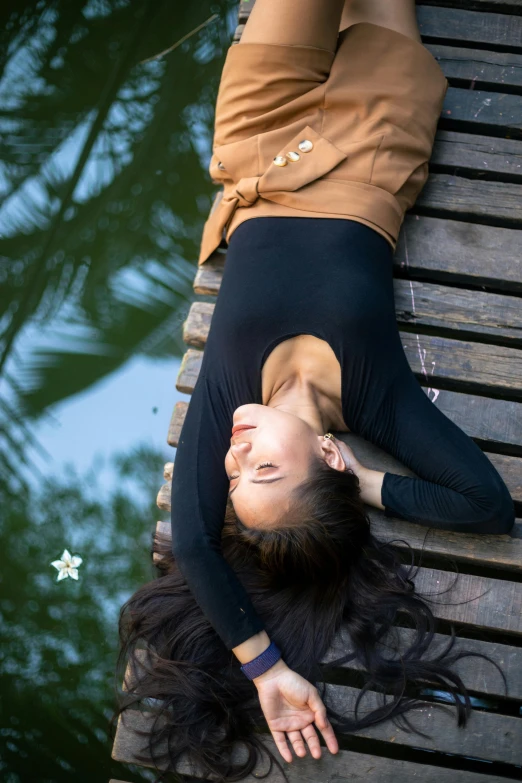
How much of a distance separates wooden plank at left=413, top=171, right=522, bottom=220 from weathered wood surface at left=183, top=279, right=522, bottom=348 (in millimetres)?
351

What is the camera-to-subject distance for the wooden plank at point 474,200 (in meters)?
2.86

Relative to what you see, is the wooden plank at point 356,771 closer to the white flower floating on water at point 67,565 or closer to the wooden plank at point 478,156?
the white flower floating on water at point 67,565

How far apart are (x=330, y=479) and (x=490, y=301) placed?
1068mm

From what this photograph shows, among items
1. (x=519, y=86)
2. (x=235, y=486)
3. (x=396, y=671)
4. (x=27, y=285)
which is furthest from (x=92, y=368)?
(x=519, y=86)

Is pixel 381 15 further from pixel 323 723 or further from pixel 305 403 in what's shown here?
pixel 323 723

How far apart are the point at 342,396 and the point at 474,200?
1.13 meters

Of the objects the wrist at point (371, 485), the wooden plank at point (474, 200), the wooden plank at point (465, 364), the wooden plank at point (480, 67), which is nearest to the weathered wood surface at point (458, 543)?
the wrist at point (371, 485)

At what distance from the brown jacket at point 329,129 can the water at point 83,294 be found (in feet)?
2.74

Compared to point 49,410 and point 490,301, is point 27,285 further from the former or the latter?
point 490,301

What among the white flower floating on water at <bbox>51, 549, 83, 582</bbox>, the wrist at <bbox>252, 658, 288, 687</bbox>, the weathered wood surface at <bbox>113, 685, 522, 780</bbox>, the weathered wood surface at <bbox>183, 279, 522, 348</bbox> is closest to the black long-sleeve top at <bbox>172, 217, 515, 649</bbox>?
the wrist at <bbox>252, 658, 288, 687</bbox>

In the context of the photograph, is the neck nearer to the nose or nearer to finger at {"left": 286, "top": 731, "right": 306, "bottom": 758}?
the nose

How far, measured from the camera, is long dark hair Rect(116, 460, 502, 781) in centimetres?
212

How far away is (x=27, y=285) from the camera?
3.47 metres

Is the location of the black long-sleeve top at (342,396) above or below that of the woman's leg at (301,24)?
below
